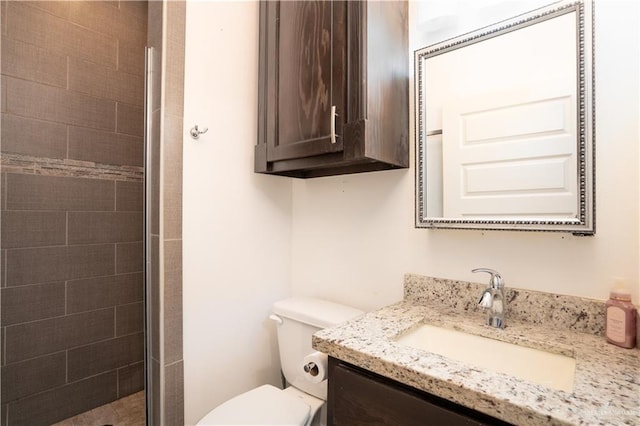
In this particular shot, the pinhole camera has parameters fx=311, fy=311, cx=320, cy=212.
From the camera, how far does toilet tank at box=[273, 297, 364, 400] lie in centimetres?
120

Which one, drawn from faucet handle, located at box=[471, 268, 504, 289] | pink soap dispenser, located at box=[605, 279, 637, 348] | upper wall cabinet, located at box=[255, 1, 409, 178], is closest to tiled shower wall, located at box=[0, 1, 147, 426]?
upper wall cabinet, located at box=[255, 1, 409, 178]

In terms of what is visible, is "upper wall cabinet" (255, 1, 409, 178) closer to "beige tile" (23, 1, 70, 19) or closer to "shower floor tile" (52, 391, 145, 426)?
"beige tile" (23, 1, 70, 19)

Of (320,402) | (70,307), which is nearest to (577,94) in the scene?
(320,402)

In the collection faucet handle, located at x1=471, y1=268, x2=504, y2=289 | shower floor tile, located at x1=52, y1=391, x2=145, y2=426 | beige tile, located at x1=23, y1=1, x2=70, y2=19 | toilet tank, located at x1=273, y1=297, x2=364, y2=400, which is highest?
beige tile, located at x1=23, y1=1, x2=70, y2=19

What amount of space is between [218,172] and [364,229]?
65cm

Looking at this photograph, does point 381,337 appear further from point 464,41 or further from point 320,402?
point 464,41

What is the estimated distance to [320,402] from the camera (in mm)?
1187

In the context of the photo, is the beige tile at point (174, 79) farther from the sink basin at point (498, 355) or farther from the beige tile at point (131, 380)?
the beige tile at point (131, 380)

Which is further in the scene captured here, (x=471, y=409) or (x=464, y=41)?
(x=464, y=41)

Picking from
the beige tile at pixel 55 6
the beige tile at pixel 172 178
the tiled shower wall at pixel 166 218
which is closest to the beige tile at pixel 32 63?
the beige tile at pixel 55 6

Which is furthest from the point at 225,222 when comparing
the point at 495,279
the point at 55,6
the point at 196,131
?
the point at 55,6

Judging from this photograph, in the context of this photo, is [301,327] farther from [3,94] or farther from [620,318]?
[3,94]

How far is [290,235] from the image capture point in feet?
5.16

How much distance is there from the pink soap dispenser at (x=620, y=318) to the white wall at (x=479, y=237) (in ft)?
0.18
